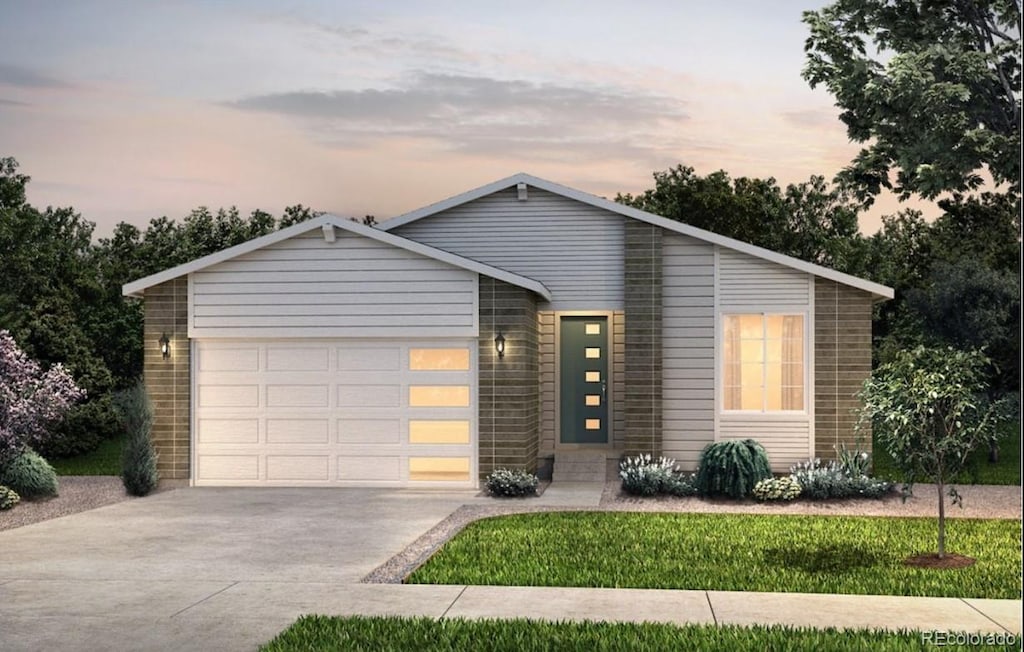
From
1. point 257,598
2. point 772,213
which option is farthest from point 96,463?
point 772,213

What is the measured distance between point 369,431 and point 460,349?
6.03ft

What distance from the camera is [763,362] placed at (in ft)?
58.6

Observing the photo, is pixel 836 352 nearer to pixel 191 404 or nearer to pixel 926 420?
pixel 926 420

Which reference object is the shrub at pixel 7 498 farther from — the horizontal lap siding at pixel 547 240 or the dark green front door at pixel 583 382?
the dark green front door at pixel 583 382

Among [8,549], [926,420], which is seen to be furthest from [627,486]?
[8,549]

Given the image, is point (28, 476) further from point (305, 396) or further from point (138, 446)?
point (305, 396)

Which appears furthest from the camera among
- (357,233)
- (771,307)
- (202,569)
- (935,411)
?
(771,307)

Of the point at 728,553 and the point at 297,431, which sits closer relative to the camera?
the point at 728,553

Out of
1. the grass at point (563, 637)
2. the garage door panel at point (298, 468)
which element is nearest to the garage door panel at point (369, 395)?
the garage door panel at point (298, 468)

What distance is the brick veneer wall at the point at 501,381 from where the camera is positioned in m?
16.3

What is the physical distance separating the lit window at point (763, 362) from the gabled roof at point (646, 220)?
2.99ft

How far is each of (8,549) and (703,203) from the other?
2974 cm

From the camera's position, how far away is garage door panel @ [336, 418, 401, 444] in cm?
1648

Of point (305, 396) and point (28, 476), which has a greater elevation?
point (305, 396)
